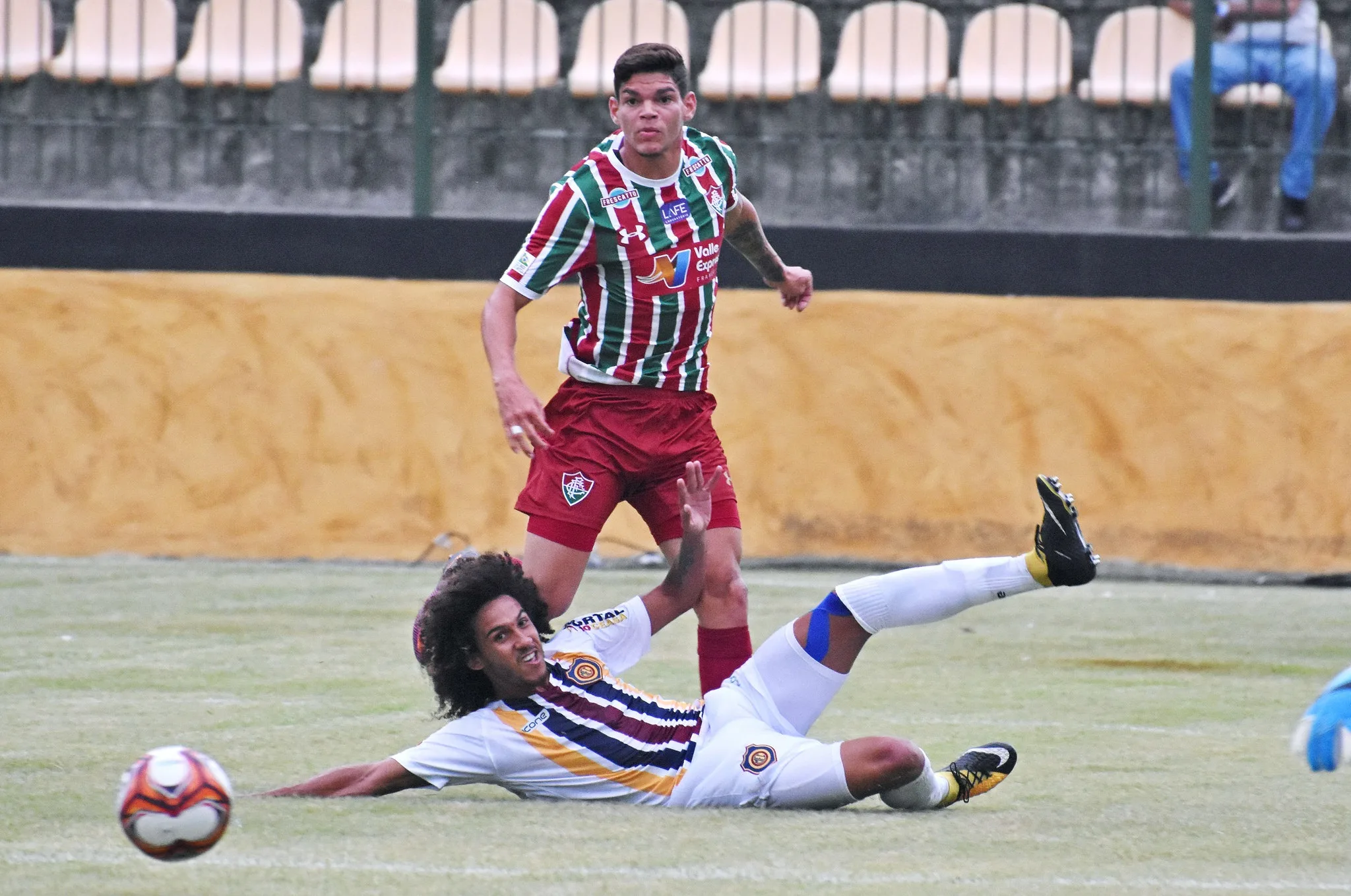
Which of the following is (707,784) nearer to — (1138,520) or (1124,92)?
(1138,520)

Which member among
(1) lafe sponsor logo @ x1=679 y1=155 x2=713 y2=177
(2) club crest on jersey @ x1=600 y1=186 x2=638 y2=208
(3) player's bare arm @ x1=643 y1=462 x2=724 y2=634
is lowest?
(3) player's bare arm @ x1=643 y1=462 x2=724 y2=634

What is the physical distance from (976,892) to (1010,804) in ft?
4.05

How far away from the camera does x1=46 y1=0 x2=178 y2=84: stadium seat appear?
513 inches

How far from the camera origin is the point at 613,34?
43.5ft

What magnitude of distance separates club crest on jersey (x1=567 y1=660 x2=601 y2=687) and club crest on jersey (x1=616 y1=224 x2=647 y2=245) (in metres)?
1.37

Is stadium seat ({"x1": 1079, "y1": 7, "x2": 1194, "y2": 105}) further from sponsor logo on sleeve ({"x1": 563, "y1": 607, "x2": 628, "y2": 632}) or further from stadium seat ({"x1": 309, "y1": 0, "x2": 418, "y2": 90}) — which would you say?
sponsor logo on sleeve ({"x1": 563, "y1": 607, "x2": 628, "y2": 632})

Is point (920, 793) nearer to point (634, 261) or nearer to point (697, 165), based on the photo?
point (634, 261)

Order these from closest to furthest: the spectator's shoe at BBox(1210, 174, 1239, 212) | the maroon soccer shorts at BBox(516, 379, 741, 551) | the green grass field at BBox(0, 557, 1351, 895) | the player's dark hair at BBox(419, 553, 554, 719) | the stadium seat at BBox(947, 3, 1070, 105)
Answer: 1. the green grass field at BBox(0, 557, 1351, 895)
2. the player's dark hair at BBox(419, 553, 554, 719)
3. the maroon soccer shorts at BBox(516, 379, 741, 551)
4. the spectator's shoe at BBox(1210, 174, 1239, 212)
5. the stadium seat at BBox(947, 3, 1070, 105)

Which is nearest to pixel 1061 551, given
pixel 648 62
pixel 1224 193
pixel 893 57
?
pixel 648 62

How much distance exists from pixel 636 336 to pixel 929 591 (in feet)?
4.26

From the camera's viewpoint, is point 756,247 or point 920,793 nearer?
point 920,793

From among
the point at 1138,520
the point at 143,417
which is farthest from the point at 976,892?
the point at 143,417

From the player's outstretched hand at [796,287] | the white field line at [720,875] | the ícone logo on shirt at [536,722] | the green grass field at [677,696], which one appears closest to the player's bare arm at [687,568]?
the ícone logo on shirt at [536,722]

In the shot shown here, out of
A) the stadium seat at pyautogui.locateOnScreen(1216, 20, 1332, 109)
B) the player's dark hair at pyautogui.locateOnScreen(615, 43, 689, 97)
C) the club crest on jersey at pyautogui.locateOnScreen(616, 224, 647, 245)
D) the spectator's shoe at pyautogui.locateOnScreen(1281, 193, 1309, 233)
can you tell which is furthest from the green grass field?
the stadium seat at pyautogui.locateOnScreen(1216, 20, 1332, 109)
